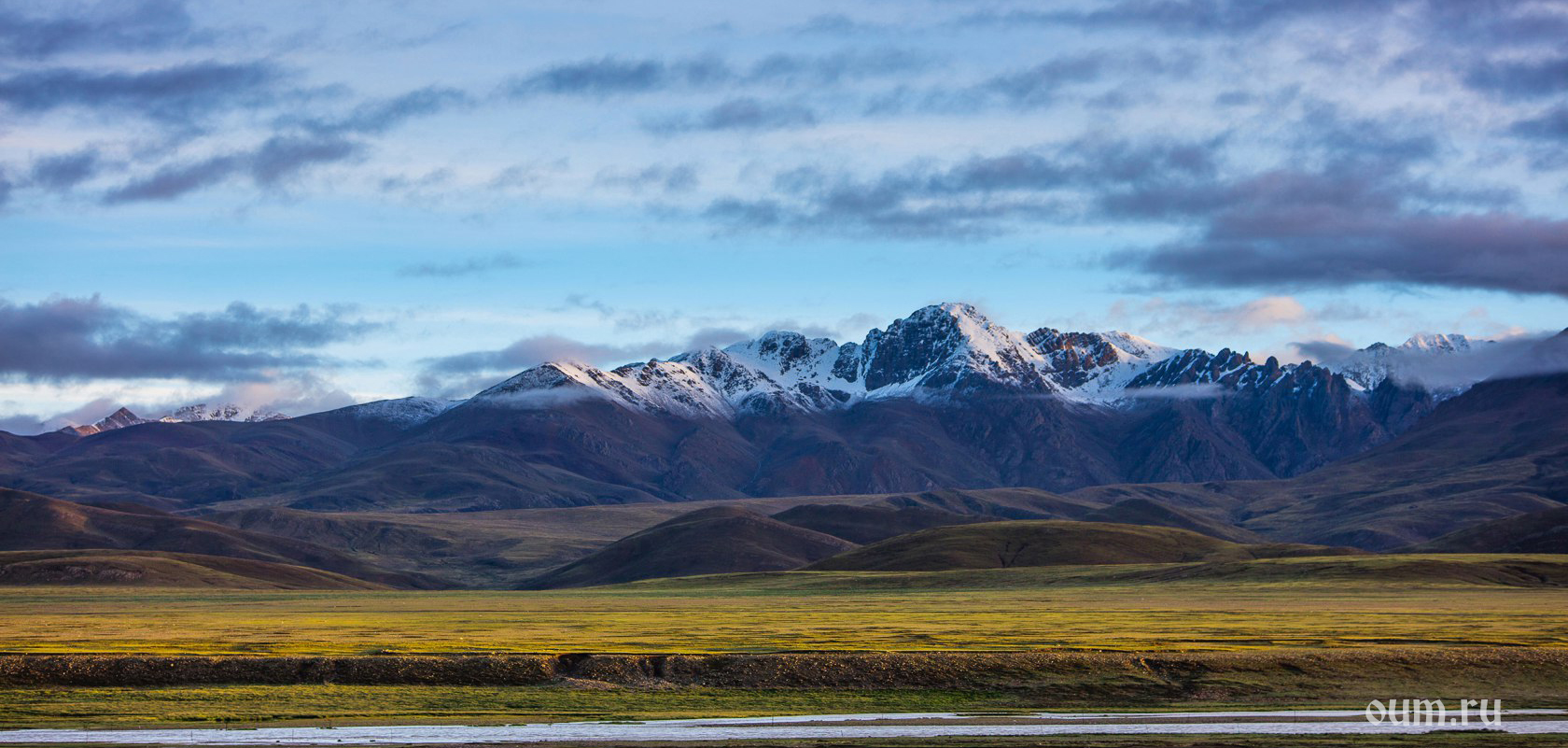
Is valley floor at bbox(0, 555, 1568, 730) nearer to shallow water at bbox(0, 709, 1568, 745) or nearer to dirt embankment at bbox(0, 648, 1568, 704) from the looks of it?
dirt embankment at bbox(0, 648, 1568, 704)

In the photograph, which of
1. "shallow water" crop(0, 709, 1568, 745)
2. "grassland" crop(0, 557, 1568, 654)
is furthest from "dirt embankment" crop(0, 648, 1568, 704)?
"shallow water" crop(0, 709, 1568, 745)

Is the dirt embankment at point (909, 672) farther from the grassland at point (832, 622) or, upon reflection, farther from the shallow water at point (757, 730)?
the shallow water at point (757, 730)

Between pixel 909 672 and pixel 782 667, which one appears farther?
pixel 782 667

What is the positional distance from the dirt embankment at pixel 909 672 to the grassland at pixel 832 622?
726 cm

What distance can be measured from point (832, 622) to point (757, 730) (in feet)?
216

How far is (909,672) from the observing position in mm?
69938

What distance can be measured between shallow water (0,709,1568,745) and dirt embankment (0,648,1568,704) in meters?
9.35

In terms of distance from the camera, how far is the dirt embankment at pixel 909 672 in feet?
222

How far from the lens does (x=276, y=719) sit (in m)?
56.4

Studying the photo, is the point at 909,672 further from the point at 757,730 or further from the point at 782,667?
the point at 757,730

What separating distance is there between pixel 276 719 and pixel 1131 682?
120 feet

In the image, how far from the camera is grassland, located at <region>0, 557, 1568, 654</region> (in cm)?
8594

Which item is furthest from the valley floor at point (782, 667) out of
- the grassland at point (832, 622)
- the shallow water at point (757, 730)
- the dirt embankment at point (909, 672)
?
the shallow water at point (757, 730)

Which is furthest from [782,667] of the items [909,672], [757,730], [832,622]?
[832,622]
